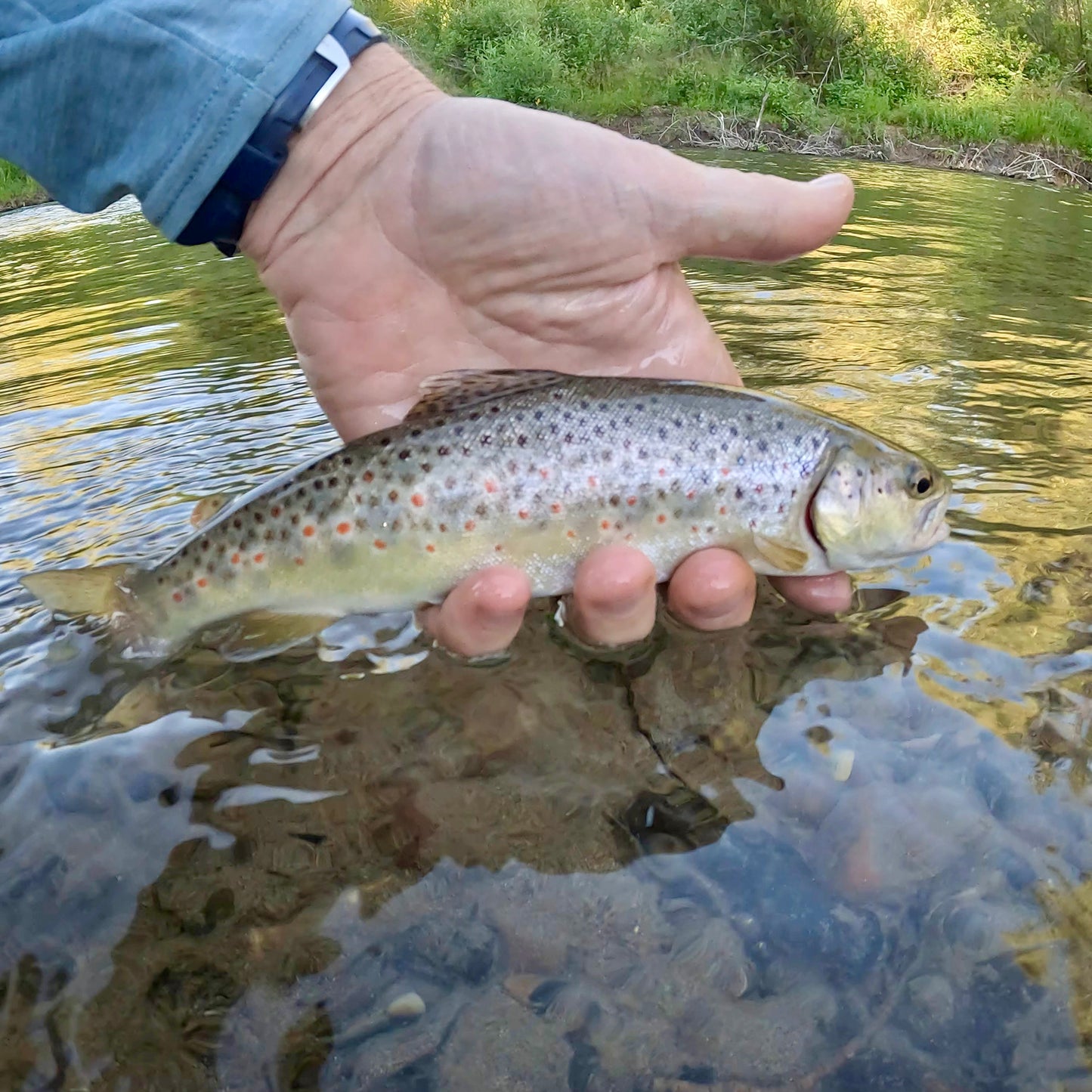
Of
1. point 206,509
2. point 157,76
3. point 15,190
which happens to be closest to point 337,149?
point 157,76

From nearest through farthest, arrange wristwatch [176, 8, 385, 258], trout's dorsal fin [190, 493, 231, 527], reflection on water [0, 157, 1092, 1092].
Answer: reflection on water [0, 157, 1092, 1092]
wristwatch [176, 8, 385, 258]
trout's dorsal fin [190, 493, 231, 527]

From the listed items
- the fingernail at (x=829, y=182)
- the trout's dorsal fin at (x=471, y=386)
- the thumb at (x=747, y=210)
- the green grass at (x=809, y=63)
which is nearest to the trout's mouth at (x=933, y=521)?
the thumb at (x=747, y=210)

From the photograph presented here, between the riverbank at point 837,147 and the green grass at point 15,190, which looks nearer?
the riverbank at point 837,147

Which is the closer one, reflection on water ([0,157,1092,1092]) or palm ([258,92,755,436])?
reflection on water ([0,157,1092,1092])

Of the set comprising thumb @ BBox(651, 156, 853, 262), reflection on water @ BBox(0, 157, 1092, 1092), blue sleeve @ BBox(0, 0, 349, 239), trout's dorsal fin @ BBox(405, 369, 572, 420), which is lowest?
reflection on water @ BBox(0, 157, 1092, 1092)

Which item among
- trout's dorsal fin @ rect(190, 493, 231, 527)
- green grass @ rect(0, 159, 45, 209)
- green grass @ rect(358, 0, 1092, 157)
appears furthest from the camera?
green grass @ rect(0, 159, 45, 209)

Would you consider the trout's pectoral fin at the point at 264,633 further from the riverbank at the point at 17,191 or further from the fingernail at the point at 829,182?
the riverbank at the point at 17,191

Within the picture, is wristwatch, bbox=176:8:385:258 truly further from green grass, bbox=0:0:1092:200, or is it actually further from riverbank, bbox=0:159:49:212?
riverbank, bbox=0:159:49:212

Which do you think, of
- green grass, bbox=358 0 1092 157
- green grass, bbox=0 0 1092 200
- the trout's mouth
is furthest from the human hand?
green grass, bbox=0 0 1092 200
